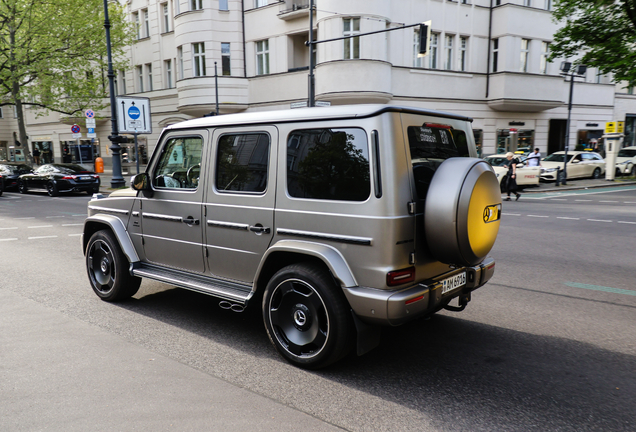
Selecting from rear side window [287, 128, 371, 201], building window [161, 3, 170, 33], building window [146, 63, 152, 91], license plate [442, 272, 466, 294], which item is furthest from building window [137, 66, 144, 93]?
license plate [442, 272, 466, 294]

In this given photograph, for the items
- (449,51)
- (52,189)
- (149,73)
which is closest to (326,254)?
(52,189)

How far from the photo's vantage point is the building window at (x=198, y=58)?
28719 mm

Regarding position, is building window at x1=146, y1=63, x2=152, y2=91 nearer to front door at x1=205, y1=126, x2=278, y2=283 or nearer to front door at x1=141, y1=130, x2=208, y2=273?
front door at x1=141, y1=130, x2=208, y2=273

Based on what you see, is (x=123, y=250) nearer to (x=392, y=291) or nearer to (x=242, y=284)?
(x=242, y=284)

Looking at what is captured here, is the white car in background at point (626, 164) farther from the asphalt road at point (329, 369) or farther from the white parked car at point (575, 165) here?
the asphalt road at point (329, 369)

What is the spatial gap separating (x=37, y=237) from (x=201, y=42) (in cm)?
2154

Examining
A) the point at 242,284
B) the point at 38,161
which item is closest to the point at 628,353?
the point at 242,284

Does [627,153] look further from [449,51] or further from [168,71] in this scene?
[168,71]

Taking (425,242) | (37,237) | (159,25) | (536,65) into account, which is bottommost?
(37,237)

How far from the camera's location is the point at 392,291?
11.1 feet

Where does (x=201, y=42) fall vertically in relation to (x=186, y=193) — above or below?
above

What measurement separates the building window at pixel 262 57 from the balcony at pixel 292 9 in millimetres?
2110

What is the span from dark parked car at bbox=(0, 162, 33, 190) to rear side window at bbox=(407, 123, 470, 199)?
23635 millimetres

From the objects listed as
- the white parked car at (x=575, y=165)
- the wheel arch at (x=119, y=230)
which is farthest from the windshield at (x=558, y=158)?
the wheel arch at (x=119, y=230)
